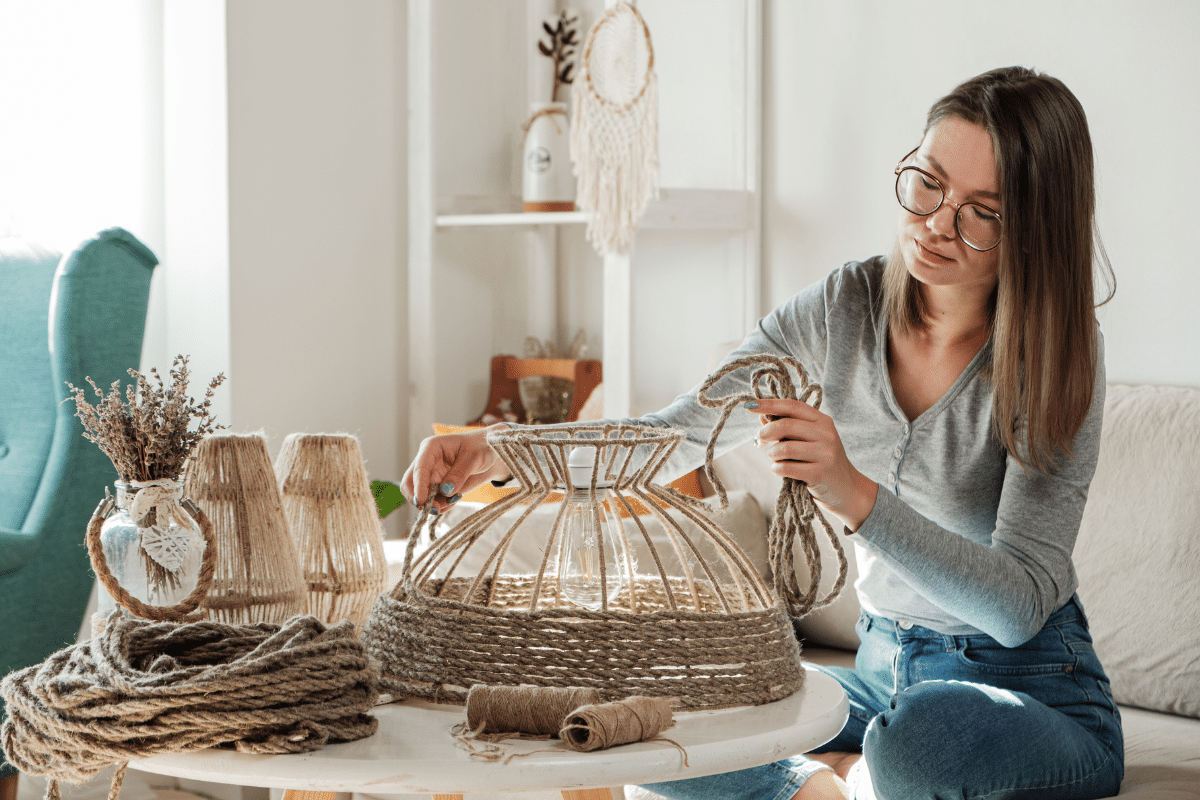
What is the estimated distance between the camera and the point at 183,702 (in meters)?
0.74

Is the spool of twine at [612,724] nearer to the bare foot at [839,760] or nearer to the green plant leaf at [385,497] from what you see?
the bare foot at [839,760]

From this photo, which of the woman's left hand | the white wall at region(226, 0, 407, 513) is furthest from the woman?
the white wall at region(226, 0, 407, 513)

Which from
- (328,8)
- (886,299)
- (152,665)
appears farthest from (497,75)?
(152,665)

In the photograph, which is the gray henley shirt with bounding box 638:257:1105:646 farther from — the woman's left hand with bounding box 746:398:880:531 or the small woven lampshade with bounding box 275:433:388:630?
the small woven lampshade with bounding box 275:433:388:630

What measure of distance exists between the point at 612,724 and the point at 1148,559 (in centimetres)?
116

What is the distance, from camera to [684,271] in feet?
8.43

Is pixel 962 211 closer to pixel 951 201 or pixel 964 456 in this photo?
pixel 951 201

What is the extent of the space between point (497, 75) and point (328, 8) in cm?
51

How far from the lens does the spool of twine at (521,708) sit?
2.53 ft

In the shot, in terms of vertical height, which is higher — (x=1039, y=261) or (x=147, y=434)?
(x=1039, y=261)

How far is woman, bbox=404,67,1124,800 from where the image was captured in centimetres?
106

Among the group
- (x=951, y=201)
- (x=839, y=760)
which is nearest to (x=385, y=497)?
(x=839, y=760)

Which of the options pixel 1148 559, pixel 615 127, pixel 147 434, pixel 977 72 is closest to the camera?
pixel 147 434

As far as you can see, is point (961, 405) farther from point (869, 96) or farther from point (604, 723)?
point (869, 96)
